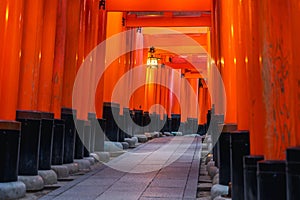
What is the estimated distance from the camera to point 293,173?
6.36 feet

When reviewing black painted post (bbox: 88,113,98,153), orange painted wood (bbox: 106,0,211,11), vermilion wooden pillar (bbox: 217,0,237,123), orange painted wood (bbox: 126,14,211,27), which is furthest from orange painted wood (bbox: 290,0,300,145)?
orange painted wood (bbox: 126,14,211,27)

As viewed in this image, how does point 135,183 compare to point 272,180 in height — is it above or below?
below

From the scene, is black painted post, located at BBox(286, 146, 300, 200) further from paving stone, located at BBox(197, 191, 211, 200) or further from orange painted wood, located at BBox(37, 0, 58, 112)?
orange painted wood, located at BBox(37, 0, 58, 112)

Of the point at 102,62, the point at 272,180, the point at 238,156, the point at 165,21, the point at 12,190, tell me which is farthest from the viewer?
the point at 165,21

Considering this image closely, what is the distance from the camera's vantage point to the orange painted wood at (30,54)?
4613 millimetres

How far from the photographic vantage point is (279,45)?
2.24 meters

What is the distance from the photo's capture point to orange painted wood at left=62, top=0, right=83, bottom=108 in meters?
6.31

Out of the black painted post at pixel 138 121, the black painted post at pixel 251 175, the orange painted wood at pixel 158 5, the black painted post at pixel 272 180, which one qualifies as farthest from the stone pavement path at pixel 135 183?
the black painted post at pixel 138 121

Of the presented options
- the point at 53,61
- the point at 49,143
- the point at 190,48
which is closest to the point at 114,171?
the point at 49,143

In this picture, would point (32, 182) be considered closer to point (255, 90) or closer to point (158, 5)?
point (255, 90)

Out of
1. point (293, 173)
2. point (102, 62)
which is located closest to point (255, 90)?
point (293, 173)

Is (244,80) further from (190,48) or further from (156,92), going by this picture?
(156,92)

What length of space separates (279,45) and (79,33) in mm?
4806

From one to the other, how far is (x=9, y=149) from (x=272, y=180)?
107 inches
